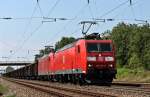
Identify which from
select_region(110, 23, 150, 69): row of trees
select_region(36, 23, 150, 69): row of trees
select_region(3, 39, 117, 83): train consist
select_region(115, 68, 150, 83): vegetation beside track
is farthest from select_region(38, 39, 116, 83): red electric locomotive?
select_region(110, 23, 150, 69): row of trees

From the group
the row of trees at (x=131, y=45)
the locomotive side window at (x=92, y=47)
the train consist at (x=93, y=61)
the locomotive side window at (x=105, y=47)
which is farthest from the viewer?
the row of trees at (x=131, y=45)

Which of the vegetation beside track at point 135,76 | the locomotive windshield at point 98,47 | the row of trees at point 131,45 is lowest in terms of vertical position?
the vegetation beside track at point 135,76

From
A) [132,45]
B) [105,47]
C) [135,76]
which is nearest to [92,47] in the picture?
[105,47]

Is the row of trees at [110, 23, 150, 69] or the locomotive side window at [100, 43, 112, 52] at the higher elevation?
the row of trees at [110, 23, 150, 69]

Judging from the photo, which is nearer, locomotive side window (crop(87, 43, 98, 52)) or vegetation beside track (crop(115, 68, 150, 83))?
locomotive side window (crop(87, 43, 98, 52))

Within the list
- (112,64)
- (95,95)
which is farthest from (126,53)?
(95,95)

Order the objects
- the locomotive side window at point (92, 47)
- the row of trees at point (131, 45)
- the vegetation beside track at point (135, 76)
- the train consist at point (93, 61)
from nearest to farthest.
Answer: the train consist at point (93, 61)
the locomotive side window at point (92, 47)
the vegetation beside track at point (135, 76)
the row of trees at point (131, 45)

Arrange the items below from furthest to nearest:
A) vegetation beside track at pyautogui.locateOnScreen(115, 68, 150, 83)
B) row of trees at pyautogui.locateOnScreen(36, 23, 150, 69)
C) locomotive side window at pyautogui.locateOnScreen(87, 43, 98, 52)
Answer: row of trees at pyautogui.locateOnScreen(36, 23, 150, 69) < vegetation beside track at pyautogui.locateOnScreen(115, 68, 150, 83) < locomotive side window at pyautogui.locateOnScreen(87, 43, 98, 52)

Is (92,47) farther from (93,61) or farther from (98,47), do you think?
(93,61)

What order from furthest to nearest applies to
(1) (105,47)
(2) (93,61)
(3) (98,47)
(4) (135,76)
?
(4) (135,76) → (1) (105,47) → (3) (98,47) → (2) (93,61)

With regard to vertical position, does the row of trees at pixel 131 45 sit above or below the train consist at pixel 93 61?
above

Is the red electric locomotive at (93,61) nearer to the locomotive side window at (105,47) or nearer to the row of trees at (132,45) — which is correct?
the locomotive side window at (105,47)

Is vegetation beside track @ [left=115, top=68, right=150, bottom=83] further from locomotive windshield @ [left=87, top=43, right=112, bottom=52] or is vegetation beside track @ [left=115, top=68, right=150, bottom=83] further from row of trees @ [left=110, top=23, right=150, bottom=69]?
row of trees @ [left=110, top=23, right=150, bottom=69]

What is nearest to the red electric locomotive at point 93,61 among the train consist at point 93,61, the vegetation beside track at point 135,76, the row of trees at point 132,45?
the train consist at point 93,61
